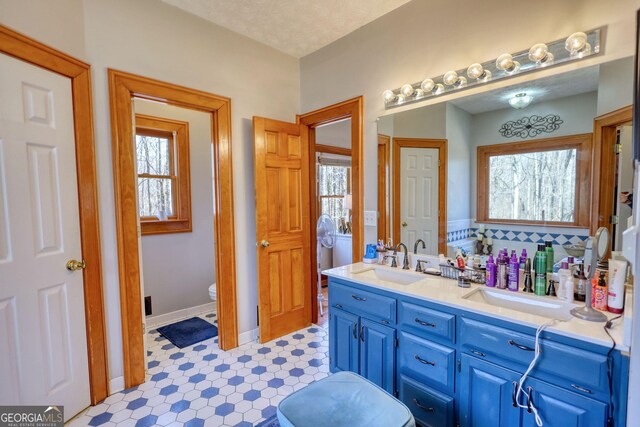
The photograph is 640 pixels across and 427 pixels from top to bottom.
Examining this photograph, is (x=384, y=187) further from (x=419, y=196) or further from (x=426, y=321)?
(x=426, y=321)

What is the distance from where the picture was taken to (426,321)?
62.3 inches

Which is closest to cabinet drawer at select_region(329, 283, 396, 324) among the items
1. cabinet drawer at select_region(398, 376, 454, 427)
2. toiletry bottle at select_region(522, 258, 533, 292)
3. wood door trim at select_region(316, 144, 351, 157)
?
cabinet drawer at select_region(398, 376, 454, 427)

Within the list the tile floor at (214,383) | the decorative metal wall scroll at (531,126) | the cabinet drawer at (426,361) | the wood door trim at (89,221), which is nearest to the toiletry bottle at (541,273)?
the cabinet drawer at (426,361)

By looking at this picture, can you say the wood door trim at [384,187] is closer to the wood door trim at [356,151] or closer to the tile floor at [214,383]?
the wood door trim at [356,151]

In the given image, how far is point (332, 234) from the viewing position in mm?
3910

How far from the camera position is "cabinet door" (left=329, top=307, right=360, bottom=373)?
6.52 ft

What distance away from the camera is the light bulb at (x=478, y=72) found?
5.89ft

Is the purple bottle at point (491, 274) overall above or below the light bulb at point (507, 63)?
below

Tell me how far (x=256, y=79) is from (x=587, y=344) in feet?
9.56

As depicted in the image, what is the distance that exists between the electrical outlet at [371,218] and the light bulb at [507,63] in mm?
1278

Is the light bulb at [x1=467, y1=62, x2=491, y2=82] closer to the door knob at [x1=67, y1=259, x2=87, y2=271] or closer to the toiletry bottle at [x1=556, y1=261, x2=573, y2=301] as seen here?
the toiletry bottle at [x1=556, y1=261, x2=573, y2=301]

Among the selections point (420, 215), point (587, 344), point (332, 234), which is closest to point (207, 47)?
point (420, 215)

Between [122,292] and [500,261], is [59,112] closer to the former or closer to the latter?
[122,292]

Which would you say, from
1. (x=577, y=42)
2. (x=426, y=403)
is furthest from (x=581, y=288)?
(x=577, y=42)
